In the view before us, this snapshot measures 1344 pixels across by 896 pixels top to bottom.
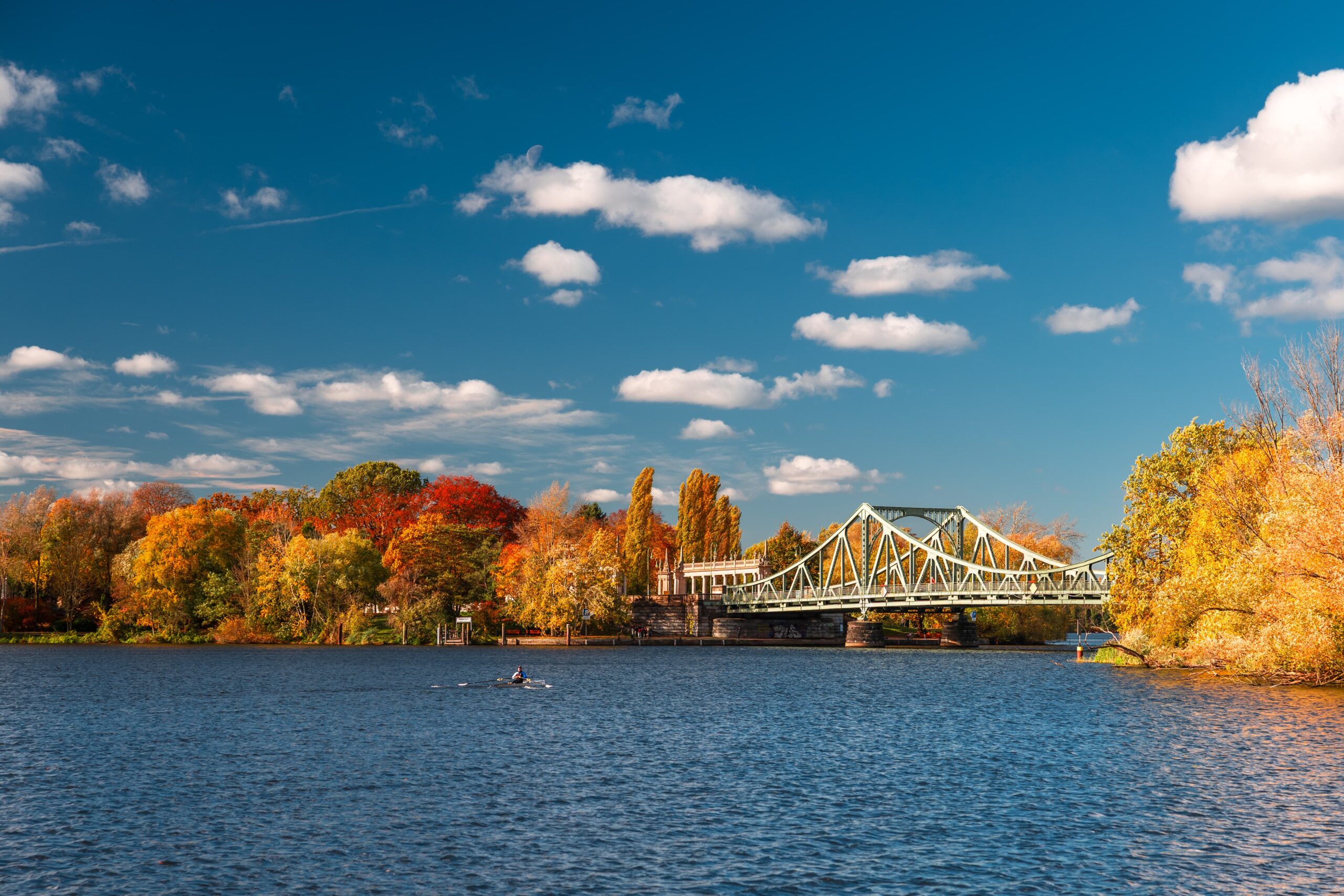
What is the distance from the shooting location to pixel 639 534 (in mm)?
119688

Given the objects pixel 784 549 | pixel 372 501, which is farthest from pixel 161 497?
pixel 784 549

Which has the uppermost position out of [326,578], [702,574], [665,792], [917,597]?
[702,574]

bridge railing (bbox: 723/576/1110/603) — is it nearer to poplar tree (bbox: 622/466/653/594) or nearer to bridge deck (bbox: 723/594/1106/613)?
bridge deck (bbox: 723/594/1106/613)

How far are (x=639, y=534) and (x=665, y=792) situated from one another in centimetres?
9338

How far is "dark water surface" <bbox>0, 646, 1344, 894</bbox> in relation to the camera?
18609 mm

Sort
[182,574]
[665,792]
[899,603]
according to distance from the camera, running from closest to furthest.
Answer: [665,792] → [182,574] → [899,603]

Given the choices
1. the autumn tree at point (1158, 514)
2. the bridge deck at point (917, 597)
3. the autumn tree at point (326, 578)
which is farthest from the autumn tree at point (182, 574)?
the autumn tree at point (1158, 514)

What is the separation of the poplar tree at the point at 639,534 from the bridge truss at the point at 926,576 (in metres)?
12.8

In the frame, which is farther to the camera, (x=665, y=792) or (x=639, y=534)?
(x=639, y=534)

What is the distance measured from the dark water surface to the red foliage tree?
6960 cm

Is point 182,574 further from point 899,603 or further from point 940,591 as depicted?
point 940,591

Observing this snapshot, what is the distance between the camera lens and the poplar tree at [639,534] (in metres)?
118

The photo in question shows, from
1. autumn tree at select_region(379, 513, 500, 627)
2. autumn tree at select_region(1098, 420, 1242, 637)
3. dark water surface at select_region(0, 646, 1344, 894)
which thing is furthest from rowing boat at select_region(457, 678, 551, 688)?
autumn tree at select_region(379, 513, 500, 627)

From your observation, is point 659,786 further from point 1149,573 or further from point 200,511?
point 200,511
